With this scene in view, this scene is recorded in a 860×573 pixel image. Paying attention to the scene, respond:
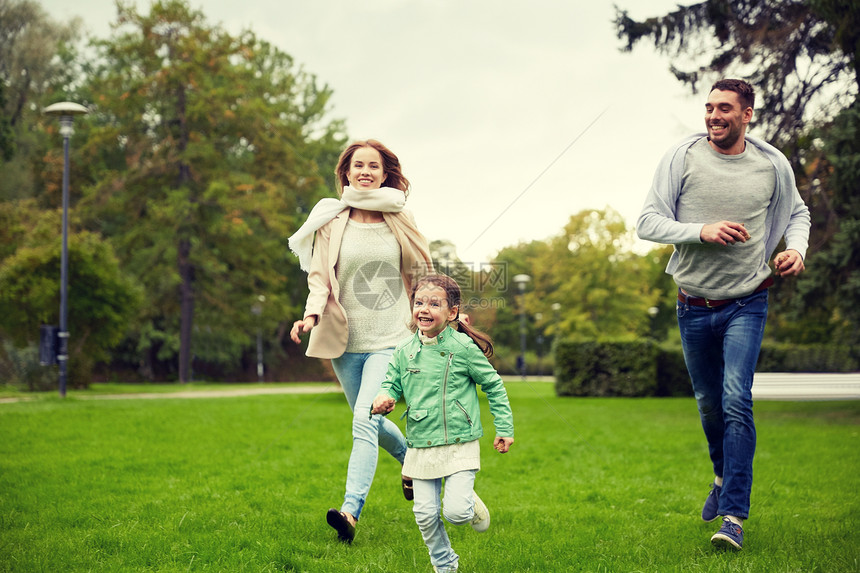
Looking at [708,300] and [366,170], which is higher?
[366,170]

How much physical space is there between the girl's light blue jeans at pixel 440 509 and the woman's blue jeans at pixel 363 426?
84cm

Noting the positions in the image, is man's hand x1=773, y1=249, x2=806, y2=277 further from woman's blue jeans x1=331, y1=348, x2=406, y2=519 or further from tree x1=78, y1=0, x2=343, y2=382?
tree x1=78, y1=0, x2=343, y2=382

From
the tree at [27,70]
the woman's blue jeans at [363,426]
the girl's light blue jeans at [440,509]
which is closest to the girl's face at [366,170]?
the woman's blue jeans at [363,426]

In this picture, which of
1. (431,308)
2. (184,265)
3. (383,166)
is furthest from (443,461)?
(184,265)

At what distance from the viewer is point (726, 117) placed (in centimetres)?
397

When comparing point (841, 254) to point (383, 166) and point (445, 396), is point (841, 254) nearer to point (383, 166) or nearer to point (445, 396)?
point (383, 166)

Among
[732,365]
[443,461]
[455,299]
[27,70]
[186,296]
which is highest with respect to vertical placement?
[27,70]

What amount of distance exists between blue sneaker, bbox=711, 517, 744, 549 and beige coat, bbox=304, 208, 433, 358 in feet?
6.40

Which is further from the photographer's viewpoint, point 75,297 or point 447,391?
point 75,297

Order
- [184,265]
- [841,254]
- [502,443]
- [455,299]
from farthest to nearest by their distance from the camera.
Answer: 1. [184,265]
2. [841,254]
3. [455,299]
4. [502,443]

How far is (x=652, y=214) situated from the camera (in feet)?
13.4

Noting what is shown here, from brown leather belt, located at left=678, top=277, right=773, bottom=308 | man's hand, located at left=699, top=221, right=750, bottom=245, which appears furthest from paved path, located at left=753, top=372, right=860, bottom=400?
man's hand, located at left=699, top=221, right=750, bottom=245

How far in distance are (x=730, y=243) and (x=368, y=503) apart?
→ 2942 mm

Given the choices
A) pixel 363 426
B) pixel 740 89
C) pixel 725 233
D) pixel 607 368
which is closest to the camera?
pixel 725 233
